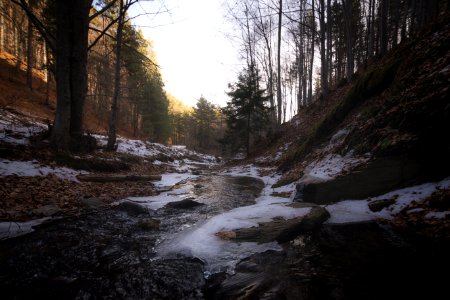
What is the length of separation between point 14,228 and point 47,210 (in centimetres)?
94

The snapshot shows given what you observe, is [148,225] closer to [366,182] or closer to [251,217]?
[251,217]

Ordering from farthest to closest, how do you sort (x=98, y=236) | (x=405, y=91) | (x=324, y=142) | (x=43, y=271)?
1. (x=324, y=142)
2. (x=405, y=91)
3. (x=98, y=236)
4. (x=43, y=271)

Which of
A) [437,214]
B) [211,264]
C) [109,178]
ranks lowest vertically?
[211,264]

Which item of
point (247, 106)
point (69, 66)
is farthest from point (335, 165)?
point (247, 106)

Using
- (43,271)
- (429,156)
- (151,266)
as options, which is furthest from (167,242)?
(429,156)

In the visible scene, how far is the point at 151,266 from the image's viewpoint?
3395 millimetres

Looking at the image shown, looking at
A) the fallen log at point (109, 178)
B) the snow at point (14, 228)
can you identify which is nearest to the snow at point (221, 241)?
the snow at point (14, 228)

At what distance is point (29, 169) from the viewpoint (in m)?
6.21

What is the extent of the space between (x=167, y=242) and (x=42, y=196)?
11.0ft

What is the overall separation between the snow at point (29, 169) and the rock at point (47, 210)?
175 centimetres

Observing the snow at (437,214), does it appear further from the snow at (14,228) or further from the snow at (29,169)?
the snow at (29,169)

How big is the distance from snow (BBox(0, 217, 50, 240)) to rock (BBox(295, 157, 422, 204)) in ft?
19.1

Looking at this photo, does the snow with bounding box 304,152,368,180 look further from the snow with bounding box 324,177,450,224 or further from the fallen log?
the fallen log

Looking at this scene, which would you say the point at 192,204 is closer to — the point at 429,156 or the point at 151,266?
the point at 151,266
